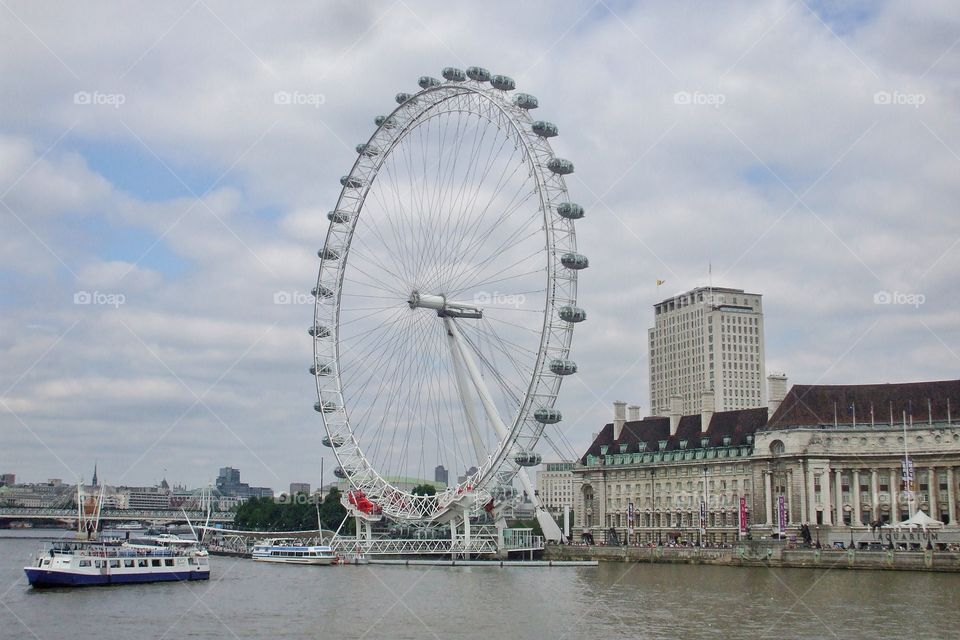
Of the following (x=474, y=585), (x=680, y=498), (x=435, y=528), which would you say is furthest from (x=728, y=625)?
(x=680, y=498)

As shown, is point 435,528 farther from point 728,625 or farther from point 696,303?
point 696,303

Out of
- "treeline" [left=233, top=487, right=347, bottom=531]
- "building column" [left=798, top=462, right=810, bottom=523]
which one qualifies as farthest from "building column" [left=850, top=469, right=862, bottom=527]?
"treeline" [left=233, top=487, right=347, bottom=531]

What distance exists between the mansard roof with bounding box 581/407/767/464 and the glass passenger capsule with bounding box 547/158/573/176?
130ft

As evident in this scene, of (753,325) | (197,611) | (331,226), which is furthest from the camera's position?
(753,325)

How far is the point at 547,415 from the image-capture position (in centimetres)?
7262

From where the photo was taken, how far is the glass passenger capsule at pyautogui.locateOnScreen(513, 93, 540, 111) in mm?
72750

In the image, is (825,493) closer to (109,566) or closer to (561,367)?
(561,367)

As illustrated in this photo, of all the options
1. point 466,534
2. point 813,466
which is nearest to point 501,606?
point 466,534

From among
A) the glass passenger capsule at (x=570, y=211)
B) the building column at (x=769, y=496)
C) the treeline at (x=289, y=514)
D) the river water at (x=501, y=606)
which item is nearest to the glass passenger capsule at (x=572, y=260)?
the glass passenger capsule at (x=570, y=211)

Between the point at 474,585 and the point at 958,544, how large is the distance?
116ft

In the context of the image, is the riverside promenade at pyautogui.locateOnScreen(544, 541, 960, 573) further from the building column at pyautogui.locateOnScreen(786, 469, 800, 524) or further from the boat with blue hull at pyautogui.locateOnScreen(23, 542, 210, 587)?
the boat with blue hull at pyautogui.locateOnScreen(23, 542, 210, 587)

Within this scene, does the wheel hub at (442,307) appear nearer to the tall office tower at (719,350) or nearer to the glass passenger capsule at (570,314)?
the glass passenger capsule at (570,314)

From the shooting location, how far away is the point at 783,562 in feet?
264

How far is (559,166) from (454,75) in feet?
34.0
